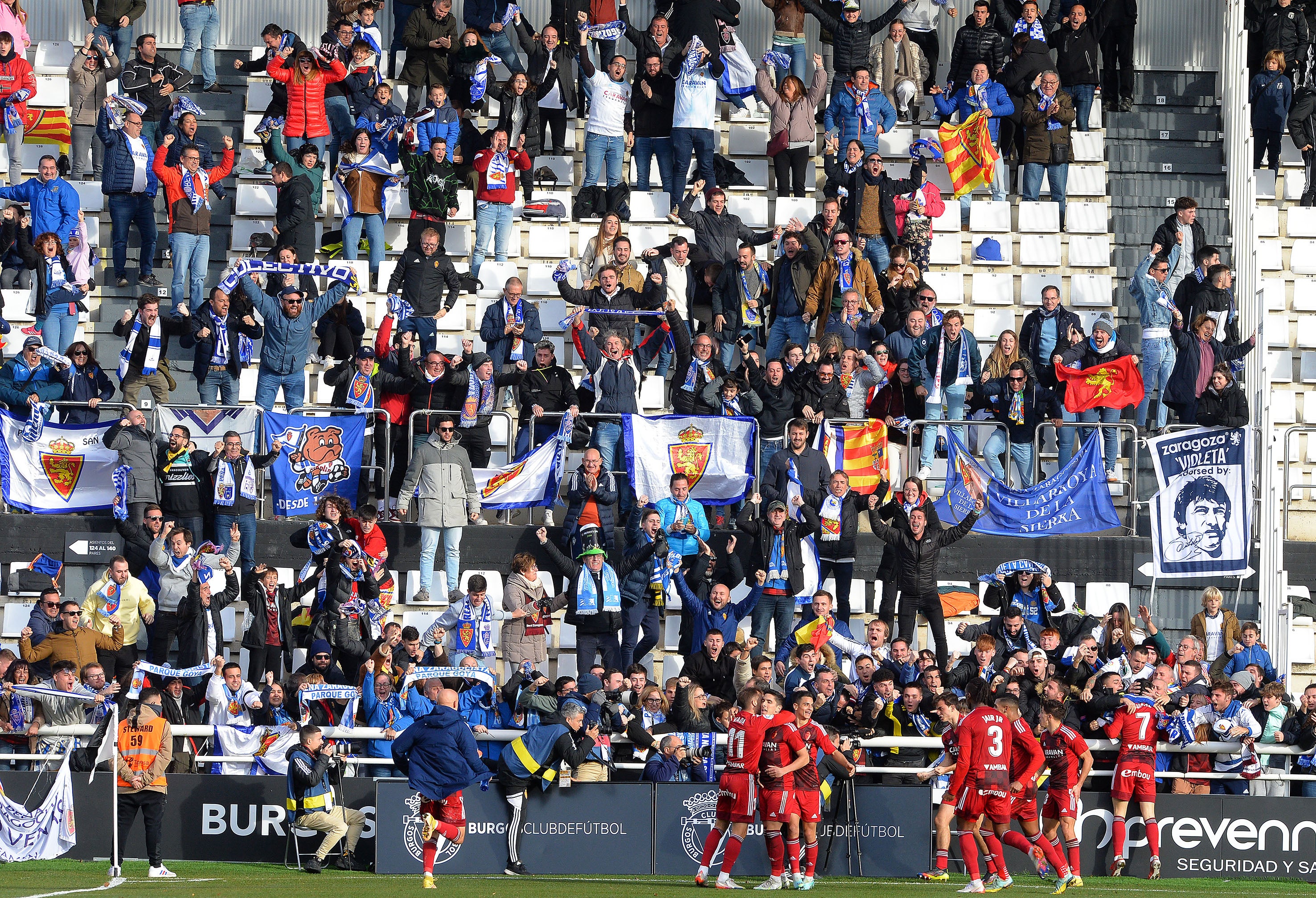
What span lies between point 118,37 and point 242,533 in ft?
26.9

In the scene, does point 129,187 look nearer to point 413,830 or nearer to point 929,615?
point 413,830

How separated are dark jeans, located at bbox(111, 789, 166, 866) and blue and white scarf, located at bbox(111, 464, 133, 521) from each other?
378 cm

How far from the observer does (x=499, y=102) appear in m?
24.3

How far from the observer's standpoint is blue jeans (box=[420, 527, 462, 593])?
19.9 m

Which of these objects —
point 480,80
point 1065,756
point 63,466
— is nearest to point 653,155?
point 480,80

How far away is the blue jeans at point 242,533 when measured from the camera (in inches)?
778

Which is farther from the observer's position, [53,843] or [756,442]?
[756,442]

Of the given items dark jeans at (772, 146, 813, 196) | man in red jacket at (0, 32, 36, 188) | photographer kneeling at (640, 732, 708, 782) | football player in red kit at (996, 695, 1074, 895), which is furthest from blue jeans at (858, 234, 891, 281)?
man in red jacket at (0, 32, 36, 188)

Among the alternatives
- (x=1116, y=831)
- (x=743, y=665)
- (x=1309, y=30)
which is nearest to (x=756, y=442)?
(x=743, y=665)

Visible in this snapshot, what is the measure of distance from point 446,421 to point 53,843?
18.0 ft

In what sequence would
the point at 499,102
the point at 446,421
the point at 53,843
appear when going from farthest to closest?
the point at 499,102 < the point at 446,421 < the point at 53,843

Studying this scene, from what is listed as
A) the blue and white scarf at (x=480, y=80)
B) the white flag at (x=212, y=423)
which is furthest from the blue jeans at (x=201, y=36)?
the white flag at (x=212, y=423)

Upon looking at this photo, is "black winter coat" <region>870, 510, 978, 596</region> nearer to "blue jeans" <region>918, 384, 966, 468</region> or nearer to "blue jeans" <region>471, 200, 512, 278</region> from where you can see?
"blue jeans" <region>918, 384, 966, 468</region>

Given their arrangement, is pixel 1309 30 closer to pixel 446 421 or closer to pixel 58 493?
pixel 446 421
